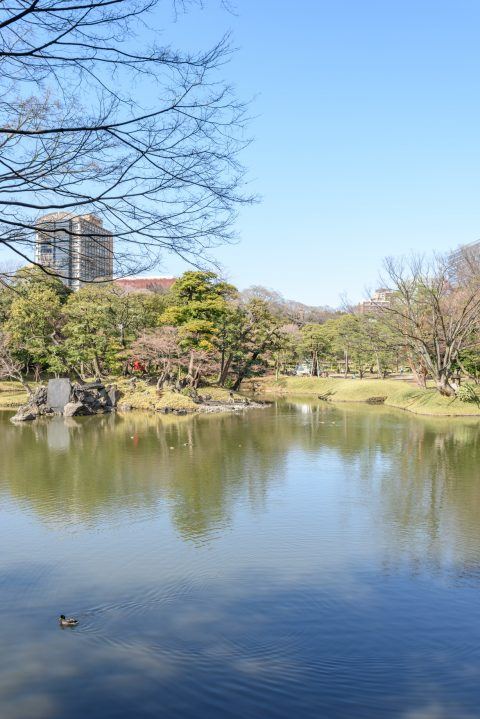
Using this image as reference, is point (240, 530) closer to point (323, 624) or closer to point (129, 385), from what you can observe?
point (323, 624)

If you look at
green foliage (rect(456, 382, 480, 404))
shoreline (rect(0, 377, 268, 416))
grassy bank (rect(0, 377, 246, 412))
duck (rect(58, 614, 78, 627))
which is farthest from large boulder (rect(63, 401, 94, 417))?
duck (rect(58, 614, 78, 627))

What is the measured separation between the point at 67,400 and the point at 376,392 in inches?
503

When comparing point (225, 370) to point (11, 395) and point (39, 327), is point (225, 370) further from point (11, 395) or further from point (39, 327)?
point (11, 395)

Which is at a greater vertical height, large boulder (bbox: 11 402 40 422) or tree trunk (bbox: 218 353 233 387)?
tree trunk (bbox: 218 353 233 387)

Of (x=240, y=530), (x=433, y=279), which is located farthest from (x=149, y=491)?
(x=433, y=279)

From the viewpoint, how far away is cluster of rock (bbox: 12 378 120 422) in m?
18.3

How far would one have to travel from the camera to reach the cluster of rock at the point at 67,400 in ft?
60.2

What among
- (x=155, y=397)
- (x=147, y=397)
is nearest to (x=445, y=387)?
(x=155, y=397)

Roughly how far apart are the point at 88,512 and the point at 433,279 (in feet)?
54.8

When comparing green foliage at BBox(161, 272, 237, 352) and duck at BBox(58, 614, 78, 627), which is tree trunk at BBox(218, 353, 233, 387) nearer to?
green foliage at BBox(161, 272, 237, 352)

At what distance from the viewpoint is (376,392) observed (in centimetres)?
2505

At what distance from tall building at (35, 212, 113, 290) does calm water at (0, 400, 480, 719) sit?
2.49m

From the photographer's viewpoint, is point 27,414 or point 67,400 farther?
point 67,400

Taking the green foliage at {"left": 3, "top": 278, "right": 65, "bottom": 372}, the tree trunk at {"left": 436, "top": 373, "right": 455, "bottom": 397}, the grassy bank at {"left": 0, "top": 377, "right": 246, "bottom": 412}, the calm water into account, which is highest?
the green foliage at {"left": 3, "top": 278, "right": 65, "bottom": 372}
